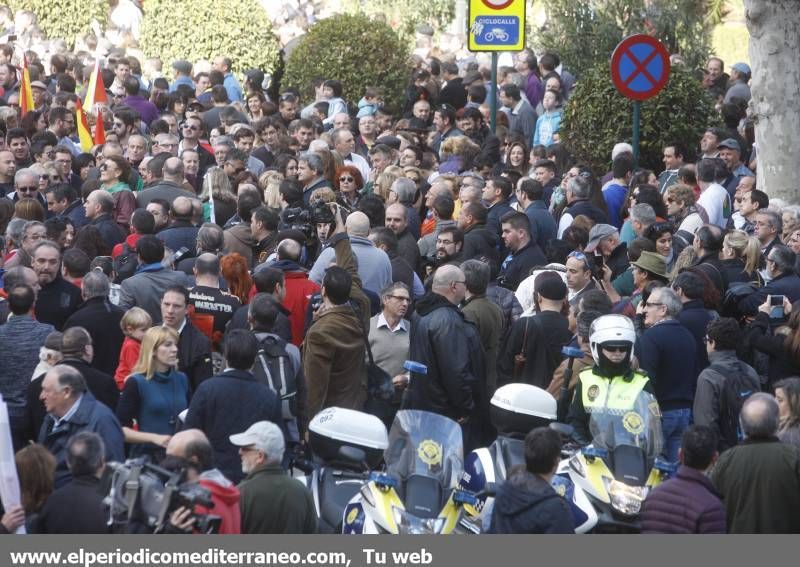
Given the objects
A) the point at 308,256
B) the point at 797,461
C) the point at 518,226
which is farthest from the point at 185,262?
the point at 797,461

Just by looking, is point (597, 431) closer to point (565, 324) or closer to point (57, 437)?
point (565, 324)

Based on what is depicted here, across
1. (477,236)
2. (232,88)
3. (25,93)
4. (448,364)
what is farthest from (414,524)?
(232,88)

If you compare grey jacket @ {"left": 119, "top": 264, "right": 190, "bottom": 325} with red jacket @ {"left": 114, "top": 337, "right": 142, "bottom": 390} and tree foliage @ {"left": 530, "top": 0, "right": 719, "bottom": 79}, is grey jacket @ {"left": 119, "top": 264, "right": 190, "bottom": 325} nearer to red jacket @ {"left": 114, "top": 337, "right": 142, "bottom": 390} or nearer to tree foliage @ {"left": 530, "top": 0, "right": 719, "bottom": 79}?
red jacket @ {"left": 114, "top": 337, "right": 142, "bottom": 390}

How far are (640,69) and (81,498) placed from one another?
9.32 metres

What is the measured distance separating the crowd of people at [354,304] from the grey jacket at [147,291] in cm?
2

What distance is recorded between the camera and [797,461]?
860cm

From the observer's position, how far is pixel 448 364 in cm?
1062

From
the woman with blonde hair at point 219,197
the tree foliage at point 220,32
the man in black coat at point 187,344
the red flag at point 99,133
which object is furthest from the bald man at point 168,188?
the tree foliage at point 220,32

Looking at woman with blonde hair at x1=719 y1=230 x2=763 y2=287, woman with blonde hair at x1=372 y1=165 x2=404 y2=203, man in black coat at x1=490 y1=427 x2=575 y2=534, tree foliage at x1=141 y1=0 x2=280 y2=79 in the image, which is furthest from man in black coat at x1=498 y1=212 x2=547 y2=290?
tree foliage at x1=141 y1=0 x2=280 y2=79

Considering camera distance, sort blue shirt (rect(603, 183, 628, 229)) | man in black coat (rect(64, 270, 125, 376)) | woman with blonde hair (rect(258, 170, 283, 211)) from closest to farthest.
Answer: man in black coat (rect(64, 270, 125, 376)) → woman with blonde hair (rect(258, 170, 283, 211)) → blue shirt (rect(603, 183, 628, 229))

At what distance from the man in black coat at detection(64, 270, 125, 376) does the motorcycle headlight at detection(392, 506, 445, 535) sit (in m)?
3.24

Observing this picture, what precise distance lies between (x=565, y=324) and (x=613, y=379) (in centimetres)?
165

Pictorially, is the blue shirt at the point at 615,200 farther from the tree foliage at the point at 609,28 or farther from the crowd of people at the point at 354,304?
the tree foliage at the point at 609,28

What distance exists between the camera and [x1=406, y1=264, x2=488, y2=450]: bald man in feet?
34.9
